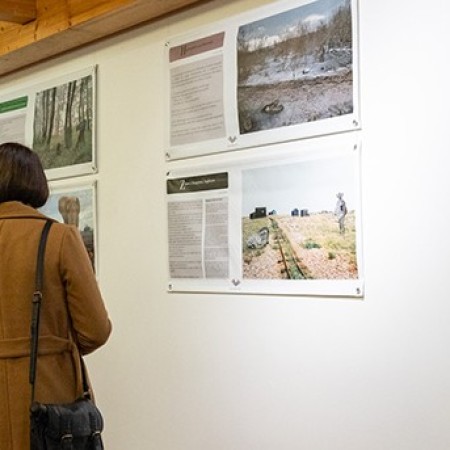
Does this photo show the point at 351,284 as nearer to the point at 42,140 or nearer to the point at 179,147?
the point at 179,147

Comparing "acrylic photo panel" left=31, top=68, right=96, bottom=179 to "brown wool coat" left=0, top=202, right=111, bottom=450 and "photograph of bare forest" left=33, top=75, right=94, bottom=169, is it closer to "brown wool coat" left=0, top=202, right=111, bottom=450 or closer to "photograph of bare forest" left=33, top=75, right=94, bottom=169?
"photograph of bare forest" left=33, top=75, right=94, bottom=169

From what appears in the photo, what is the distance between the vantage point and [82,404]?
6.09 feet

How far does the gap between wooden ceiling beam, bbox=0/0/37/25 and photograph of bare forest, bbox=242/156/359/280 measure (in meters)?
1.26

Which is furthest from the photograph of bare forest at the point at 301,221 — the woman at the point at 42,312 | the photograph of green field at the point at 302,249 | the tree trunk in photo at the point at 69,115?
the tree trunk in photo at the point at 69,115

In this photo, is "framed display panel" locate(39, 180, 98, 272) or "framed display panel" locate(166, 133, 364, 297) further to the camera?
"framed display panel" locate(39, 180, 98, 272)

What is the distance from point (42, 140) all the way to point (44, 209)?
293 mm

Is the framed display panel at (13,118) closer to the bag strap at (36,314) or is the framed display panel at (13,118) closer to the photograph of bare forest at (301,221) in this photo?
the photograph of bare forest at (301,221)

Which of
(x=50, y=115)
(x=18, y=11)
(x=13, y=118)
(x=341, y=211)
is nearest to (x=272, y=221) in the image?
(x=341, y=211)

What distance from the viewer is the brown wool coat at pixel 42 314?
5.99 feet

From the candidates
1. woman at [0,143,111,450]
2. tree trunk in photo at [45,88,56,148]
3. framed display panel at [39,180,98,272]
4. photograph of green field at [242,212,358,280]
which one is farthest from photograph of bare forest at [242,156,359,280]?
tree trunk in photo at [45,88,56,148]

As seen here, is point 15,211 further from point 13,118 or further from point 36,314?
point 13,118

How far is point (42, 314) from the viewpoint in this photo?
184 cm

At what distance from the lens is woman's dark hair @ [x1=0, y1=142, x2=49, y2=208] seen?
189cm

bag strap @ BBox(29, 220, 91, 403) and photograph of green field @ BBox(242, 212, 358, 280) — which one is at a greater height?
photograph of green field @ BBox(242, 212, 358, 280)
